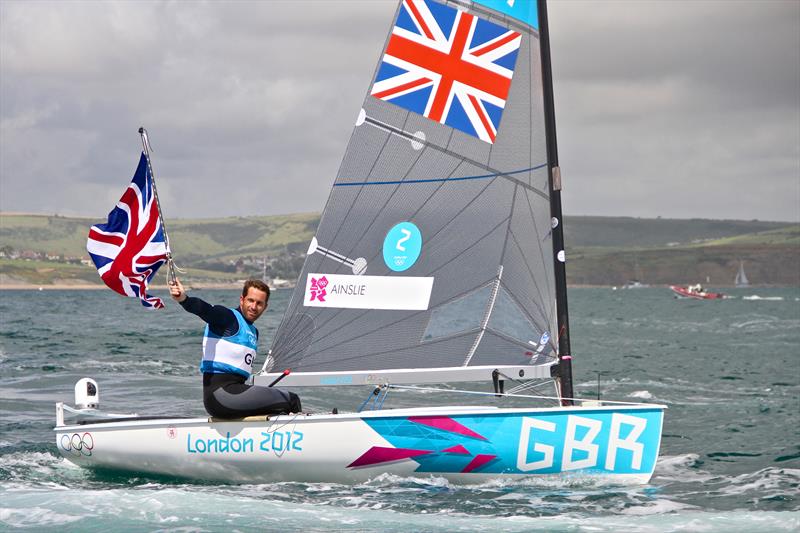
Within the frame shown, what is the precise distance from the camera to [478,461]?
1089 cm

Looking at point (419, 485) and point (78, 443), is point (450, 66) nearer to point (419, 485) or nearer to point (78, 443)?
point (419, 485)

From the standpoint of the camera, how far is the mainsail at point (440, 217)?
38.5 ft

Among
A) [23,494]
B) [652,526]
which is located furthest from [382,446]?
[23,494]

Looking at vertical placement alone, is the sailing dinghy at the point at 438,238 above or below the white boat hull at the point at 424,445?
above

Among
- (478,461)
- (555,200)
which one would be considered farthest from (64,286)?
(478,461)

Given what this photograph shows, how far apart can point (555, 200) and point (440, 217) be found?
1.29 metres

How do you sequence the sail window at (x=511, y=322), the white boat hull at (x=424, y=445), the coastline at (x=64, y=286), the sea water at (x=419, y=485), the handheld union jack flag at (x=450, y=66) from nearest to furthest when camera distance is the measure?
the sea water at (x=419, y=485) < the white boat hull at (x=424, y=445) < the handheld union jack flag at (x=450, y=66) < the sail window at (x=511, y=322) < the coastline at (x=64, y=286)

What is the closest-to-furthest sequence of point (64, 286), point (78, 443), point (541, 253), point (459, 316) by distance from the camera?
point (78, 443)
point (541, 253)
point (459, 316)
point (64, 286)

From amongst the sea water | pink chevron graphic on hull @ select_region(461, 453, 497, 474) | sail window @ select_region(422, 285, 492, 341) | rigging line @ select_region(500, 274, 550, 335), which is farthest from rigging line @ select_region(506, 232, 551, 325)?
the sea water

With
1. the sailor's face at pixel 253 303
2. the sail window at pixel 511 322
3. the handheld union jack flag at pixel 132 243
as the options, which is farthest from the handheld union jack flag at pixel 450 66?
the handheld union jack flag at pixel 132 243

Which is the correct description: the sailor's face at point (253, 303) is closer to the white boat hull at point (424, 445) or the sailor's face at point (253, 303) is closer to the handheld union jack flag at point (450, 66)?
the white boat hull at point (424, 445)

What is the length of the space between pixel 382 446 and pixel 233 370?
5.63ft

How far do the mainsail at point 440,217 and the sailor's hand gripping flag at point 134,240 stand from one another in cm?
181

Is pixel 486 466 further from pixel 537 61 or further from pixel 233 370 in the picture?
pixel 537 61
